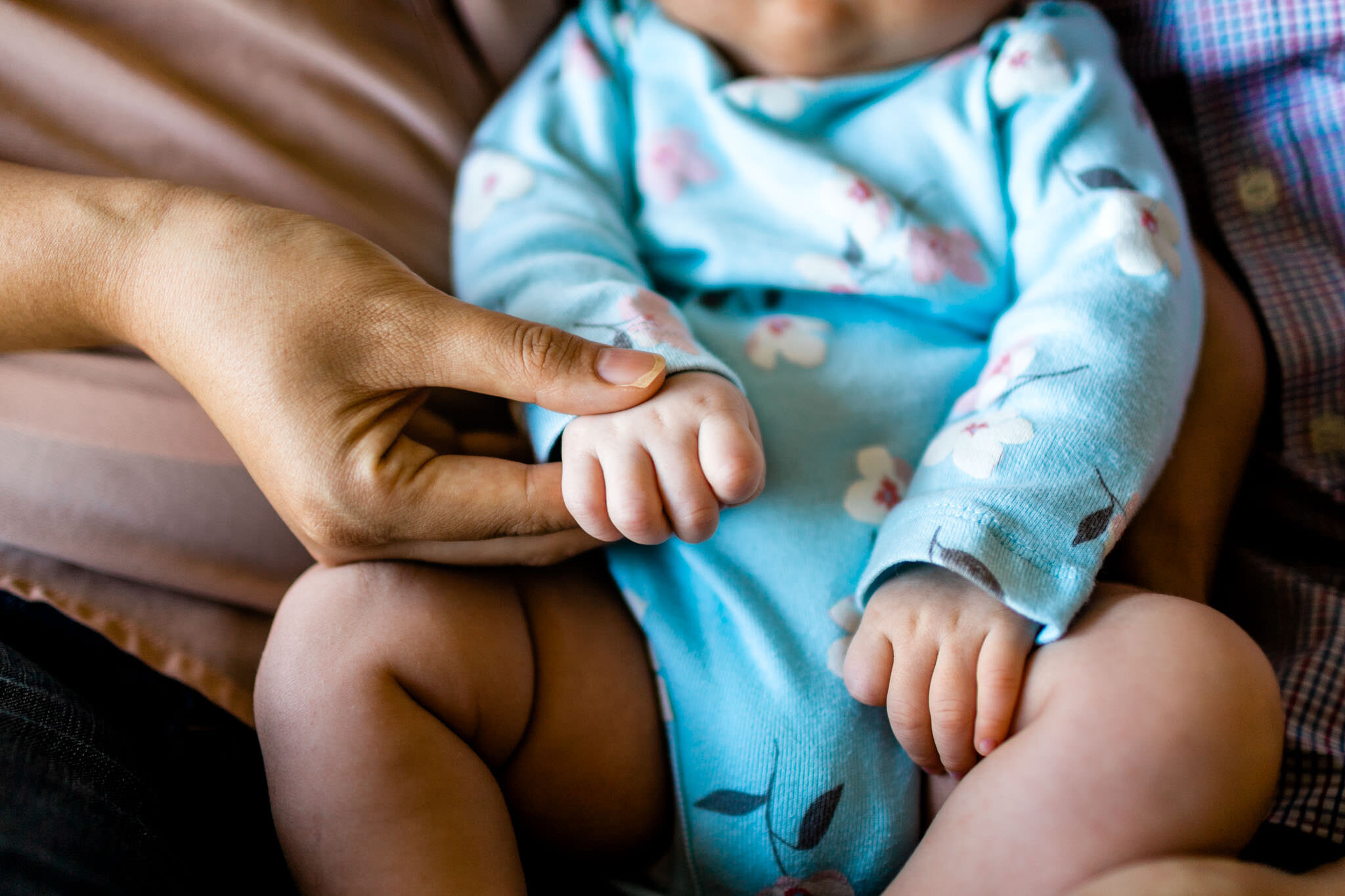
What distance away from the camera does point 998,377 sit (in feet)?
2.27

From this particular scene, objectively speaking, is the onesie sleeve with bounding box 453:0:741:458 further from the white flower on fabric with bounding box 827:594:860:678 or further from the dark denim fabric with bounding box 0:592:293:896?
the dark denim fabric with bounding box 0:592:293:896

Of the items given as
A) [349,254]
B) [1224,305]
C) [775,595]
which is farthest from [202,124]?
[1224,305]

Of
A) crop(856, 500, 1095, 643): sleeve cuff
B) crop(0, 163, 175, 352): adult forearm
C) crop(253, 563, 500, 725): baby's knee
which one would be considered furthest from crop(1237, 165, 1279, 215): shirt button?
crop(0, 163, 175, 352): adult forearm

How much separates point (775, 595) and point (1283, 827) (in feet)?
1.32

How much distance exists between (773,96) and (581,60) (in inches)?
8.6

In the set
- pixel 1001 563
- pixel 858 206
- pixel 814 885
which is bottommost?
pixel 814 885

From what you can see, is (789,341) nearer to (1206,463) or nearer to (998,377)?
(998,377)

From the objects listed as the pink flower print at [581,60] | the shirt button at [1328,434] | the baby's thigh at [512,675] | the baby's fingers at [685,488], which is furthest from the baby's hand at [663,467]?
the shirt button at [1328,434]

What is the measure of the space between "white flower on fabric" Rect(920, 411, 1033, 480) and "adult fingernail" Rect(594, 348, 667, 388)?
24cm

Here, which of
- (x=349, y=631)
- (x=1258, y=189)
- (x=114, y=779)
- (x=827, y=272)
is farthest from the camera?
(x=1258, y=189)

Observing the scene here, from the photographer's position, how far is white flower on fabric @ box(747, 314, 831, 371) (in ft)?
2.53

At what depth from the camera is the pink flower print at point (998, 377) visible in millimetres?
676

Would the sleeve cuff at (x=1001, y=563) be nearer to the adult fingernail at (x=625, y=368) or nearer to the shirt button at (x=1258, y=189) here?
the adult fingernail at (x=625, y=368)

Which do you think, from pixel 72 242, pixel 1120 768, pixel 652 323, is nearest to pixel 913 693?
pixel 1120 768
